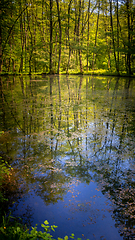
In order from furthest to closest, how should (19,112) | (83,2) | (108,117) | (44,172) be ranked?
(83,2), (19,112), (108,117), (44,172)

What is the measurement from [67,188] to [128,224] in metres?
0.94

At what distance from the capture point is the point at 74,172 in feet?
10.3

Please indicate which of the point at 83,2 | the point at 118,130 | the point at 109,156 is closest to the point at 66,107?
the point at 118,130

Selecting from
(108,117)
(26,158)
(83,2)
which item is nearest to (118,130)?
(108,117)

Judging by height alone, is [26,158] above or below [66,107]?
below

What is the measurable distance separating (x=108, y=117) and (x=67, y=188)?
3.93 meters

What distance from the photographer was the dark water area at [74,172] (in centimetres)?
216

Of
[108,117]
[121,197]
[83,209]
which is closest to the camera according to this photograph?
[83,209]

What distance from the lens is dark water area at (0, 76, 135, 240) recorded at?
216 cm

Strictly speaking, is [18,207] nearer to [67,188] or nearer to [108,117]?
[67,188]

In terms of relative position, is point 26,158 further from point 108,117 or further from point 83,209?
point 108,117

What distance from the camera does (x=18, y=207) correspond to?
7.69 feet

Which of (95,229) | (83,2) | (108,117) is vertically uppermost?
(83,2)

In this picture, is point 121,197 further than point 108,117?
No
